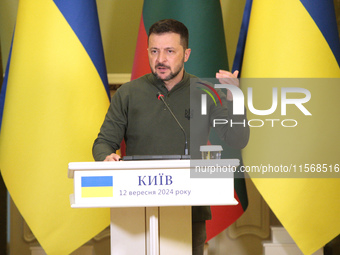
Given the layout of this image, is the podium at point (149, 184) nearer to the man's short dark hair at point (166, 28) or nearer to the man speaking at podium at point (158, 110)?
the man speaking at podium at point (158, 110)

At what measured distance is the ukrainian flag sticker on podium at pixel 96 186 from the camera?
1401 mm

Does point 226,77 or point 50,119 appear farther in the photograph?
point 50,119

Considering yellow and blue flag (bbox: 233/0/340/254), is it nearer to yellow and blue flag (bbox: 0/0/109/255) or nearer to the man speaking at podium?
the man speaking at podium

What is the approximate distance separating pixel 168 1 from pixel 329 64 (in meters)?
1.01

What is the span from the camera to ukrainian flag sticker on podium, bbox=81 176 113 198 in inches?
55.2

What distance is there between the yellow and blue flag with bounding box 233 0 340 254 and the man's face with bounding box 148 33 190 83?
0.66m

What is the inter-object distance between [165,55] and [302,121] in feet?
2.95

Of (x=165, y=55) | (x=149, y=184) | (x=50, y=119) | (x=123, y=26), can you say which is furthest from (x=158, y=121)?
(x=123, y=26)

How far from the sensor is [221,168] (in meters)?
1.42

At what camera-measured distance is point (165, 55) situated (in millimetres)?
1955

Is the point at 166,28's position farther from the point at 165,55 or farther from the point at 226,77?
the point at 226,77

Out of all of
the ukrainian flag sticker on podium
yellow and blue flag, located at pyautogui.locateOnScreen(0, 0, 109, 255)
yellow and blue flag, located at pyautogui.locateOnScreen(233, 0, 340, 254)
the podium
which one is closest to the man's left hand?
the podium

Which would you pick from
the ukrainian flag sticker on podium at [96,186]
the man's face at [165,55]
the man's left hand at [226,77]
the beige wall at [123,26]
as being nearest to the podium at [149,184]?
the ukrainian flag sticker on podium at [96,186]

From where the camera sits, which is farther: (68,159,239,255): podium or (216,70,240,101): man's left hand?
(216,70,240,101): man's left hand
